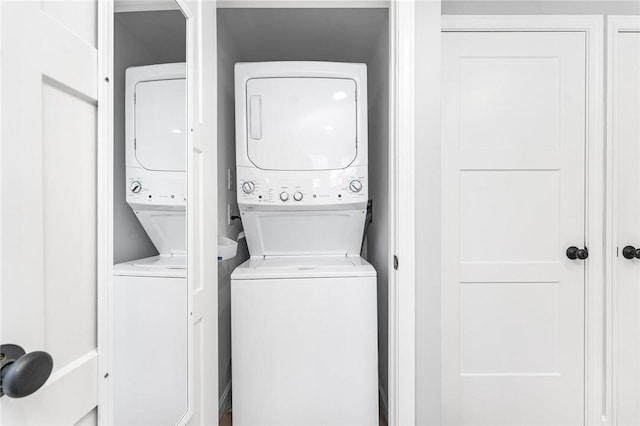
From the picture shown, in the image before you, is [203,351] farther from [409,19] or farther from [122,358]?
[409,19]

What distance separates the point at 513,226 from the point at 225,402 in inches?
74.6

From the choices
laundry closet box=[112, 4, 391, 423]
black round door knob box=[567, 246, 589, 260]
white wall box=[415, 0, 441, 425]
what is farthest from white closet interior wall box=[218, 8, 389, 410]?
black round door knob box=[567, 246, 589, 260]

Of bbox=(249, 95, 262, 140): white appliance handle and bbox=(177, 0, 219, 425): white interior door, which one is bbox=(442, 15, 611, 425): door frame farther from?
bbox=(177, 0, 219, 425): white interior door

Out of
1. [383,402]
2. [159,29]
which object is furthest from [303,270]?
[159,29]

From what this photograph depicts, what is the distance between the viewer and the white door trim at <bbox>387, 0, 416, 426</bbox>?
1.42m

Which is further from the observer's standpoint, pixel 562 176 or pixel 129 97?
pixel 562 176

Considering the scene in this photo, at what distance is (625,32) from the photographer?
1825mm

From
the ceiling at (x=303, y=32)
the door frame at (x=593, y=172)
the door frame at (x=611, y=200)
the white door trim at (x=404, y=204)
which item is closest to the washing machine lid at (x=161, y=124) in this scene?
the white door trim at (x=404, y=204)

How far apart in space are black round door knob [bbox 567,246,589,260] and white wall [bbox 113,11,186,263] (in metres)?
1.95

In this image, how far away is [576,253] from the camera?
5.99 feet

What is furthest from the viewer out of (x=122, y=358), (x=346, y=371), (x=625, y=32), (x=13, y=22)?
(x=625, y=32)

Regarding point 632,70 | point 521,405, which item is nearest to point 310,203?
point 521,405

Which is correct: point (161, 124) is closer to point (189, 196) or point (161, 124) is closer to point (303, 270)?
point (189, 196)

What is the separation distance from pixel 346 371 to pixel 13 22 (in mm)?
1638
